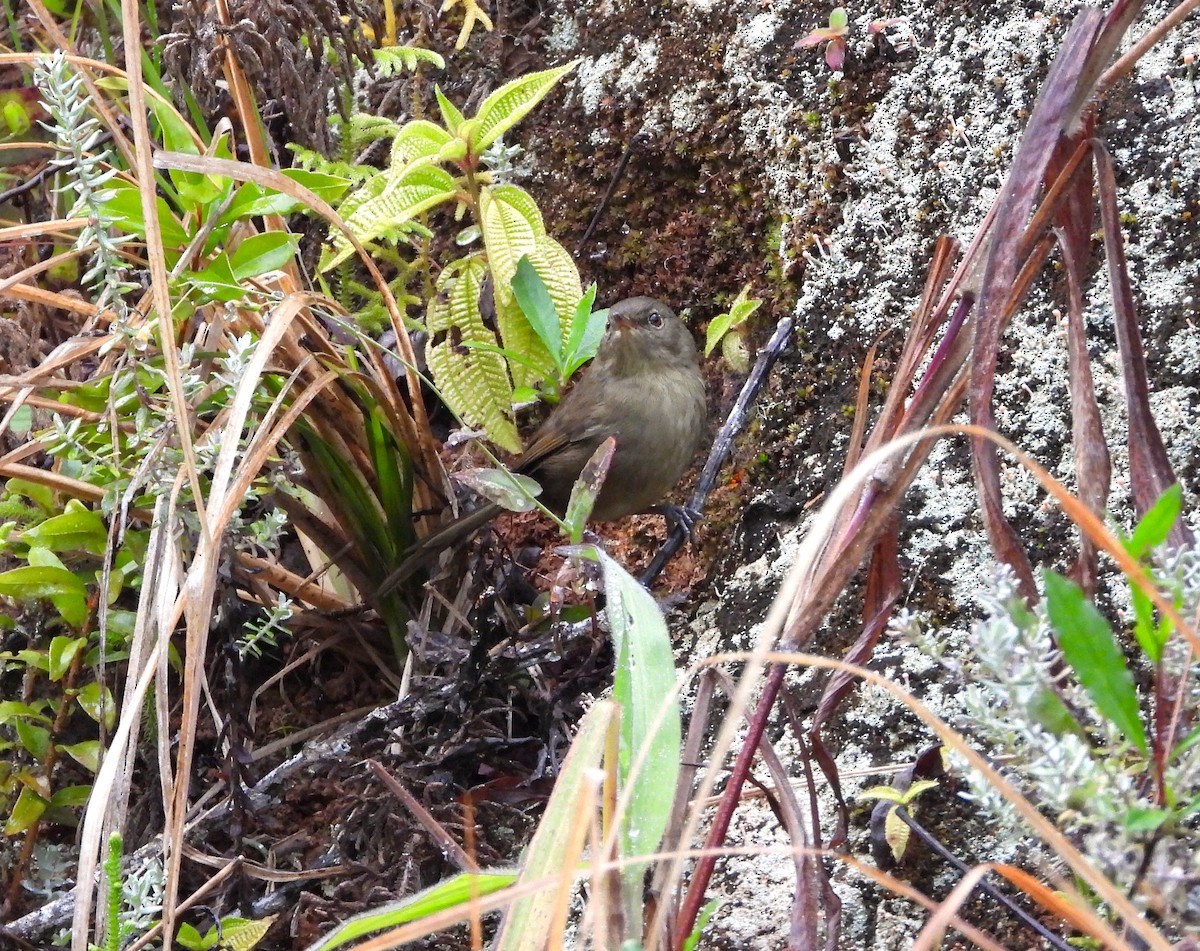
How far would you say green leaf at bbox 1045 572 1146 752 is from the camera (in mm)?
1100

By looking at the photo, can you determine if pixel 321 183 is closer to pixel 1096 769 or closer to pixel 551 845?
pixel 551 845

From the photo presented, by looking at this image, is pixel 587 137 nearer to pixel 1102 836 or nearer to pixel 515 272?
pixel 515 272

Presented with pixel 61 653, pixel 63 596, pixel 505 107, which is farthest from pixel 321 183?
pixel 61 653

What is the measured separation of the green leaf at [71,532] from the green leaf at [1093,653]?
217cm

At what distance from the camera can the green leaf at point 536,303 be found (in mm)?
3027

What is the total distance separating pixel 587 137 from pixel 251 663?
191cm

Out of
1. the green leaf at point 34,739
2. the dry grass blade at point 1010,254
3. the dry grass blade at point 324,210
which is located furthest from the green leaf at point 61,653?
the dry grass blade at point 1010,254

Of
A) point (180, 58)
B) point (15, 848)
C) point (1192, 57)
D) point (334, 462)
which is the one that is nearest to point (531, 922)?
point (334, 462)

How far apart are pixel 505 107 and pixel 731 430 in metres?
1.01

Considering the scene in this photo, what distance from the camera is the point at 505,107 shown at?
3162mm

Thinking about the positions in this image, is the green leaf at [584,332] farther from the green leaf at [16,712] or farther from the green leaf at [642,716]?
the green leaf at [16,712]

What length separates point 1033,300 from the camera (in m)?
2.49

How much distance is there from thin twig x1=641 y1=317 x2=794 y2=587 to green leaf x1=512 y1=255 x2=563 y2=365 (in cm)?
47

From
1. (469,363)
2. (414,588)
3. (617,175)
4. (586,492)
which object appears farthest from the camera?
(617,175)
